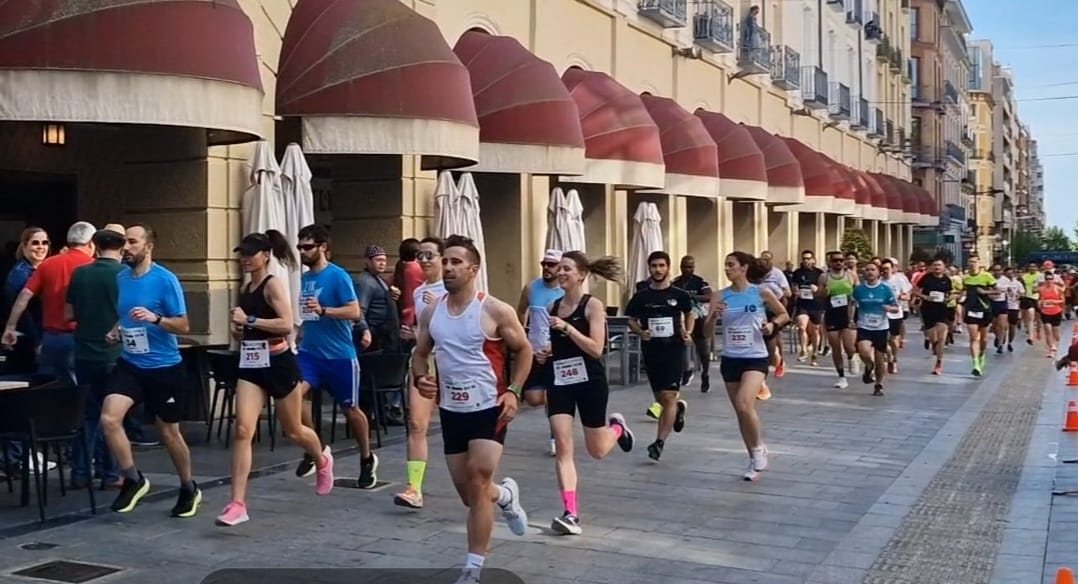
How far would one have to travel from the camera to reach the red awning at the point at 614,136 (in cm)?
1919

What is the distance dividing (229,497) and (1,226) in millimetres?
6847

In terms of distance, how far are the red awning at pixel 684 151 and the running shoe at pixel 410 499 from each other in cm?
1437

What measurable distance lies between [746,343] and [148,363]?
4665 mm

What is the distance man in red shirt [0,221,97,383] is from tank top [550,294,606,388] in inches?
149

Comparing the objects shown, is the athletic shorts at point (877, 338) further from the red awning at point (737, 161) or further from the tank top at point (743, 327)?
the red awning at point (737, 161)

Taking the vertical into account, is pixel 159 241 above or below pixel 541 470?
above

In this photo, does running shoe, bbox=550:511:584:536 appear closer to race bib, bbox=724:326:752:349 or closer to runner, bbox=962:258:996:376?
race bib, bbox=724:326:752:349

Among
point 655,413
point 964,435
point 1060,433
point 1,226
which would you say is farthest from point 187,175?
point 1060,433

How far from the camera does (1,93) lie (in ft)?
32.7

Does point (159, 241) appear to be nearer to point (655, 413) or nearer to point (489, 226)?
point (655, 413)

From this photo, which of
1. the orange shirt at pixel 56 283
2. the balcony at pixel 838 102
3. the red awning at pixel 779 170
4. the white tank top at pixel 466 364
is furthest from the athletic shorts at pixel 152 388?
the balcony at pixel 838 102

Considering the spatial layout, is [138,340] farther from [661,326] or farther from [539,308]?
[661,326]

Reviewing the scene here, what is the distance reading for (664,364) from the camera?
11.1 meters

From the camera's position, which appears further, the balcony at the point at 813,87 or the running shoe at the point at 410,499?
the balcony at the point at 813,87
